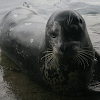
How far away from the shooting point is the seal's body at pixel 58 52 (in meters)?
2.11

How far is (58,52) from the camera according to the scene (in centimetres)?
207

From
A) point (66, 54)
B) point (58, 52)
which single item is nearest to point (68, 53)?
point (66, 54)

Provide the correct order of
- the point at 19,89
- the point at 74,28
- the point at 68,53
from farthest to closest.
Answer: the point at 19,89 → the point at 74,28 → the point at 68,53

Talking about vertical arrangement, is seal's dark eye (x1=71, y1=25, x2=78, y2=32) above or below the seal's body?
above

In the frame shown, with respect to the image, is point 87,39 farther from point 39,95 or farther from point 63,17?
point 39,95

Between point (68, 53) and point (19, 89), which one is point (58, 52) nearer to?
point (68, 53)

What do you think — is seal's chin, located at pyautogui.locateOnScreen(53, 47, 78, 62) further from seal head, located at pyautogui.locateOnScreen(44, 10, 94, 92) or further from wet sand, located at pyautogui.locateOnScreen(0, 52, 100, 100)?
wet sand, located at pyautogui.locateOnScreen(0, 52, 100, 100)

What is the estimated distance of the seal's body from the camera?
2111 millimetres

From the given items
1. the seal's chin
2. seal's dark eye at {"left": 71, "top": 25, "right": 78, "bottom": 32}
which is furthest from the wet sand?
seal's dark eye at {"left": 71, "top": 25, "right": 78, "bottom": 32}

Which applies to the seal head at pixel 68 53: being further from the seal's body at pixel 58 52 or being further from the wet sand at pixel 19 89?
the wet sand at pixel 19 89

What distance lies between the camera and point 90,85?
2.54m

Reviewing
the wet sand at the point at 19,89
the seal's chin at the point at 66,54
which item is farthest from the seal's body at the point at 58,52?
the wet sand at the point at 19,89

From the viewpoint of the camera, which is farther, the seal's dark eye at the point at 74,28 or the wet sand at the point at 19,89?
the wet sand at the point at 19,89

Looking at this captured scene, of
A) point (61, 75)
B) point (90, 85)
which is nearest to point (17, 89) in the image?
point (61, 75)
